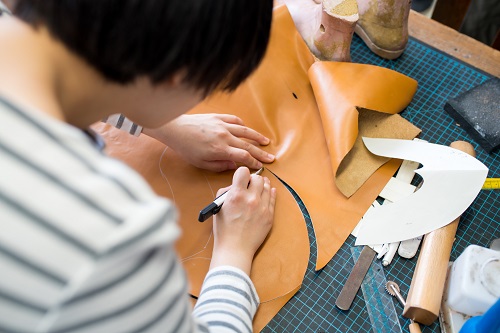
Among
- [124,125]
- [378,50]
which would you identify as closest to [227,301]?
[124,125]

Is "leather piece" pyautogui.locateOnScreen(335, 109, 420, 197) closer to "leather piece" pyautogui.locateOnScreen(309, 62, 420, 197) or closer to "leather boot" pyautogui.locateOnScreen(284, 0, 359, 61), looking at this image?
"leather piece" pyautogui.locateOnScreen(309, 62, 420, 197)

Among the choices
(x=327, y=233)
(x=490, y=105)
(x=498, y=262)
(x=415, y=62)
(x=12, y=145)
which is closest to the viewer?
(x=12, y=145)

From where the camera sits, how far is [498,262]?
0.73 metres

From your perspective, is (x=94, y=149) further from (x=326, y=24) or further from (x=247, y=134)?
(x=326, y=24)

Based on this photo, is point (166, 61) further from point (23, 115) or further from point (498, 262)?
point (498, 262)

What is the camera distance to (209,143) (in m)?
0.89

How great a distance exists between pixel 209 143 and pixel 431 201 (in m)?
0.42

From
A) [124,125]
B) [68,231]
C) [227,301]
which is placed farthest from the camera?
[124,125]

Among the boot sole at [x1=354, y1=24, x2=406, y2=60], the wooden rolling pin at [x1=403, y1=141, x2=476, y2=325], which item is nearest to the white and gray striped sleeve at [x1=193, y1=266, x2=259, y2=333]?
the wooden rolling pin at [x1=403, y1=141, x2=476, y2=325]

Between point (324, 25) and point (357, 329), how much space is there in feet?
2.11

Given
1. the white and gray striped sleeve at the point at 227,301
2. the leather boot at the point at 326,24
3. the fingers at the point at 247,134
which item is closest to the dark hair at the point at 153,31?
the white and gray striped sleeve at the point at 227,301

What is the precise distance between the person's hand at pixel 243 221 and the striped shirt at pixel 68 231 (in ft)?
1.23

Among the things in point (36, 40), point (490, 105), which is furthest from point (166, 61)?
point (490, 105)

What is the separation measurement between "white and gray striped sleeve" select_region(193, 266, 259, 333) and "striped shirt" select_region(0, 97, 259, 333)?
0.27 metres
